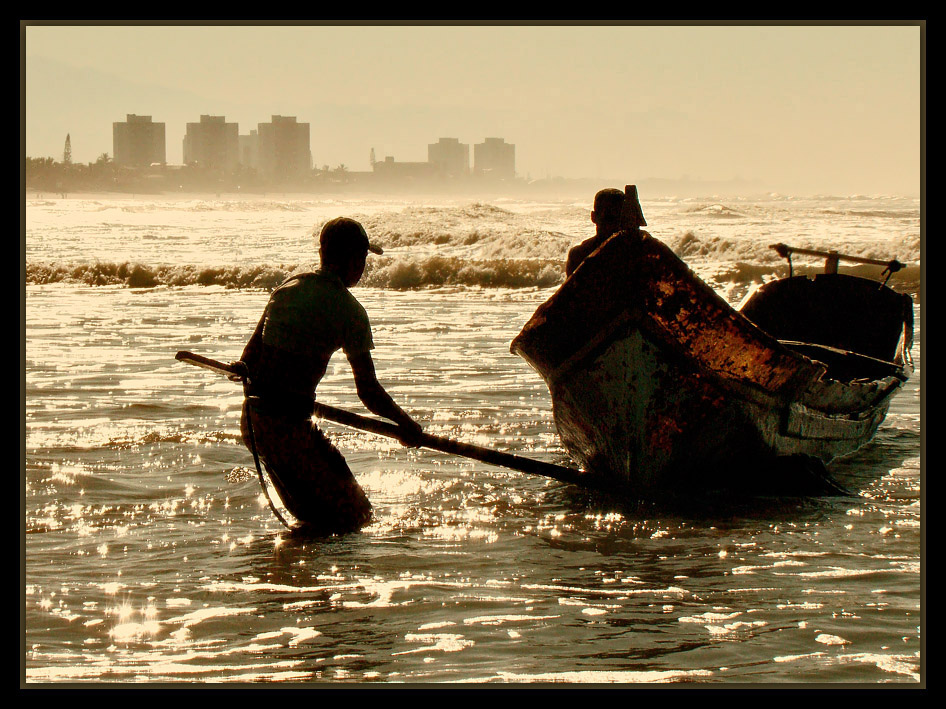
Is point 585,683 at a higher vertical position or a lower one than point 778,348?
lower

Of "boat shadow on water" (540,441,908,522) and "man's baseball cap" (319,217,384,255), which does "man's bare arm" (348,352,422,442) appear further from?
"boat shadow on water" (540,441,908,522)

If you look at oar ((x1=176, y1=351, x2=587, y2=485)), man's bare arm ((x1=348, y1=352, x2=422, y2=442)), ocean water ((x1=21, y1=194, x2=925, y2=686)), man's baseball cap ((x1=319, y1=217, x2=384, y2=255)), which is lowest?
ocean water ((x1=21, y1=194, x2=925, y2=686))

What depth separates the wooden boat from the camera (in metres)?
6.50

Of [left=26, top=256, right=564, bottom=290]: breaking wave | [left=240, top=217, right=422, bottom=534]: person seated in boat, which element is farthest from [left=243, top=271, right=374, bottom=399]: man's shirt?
[left=26, top=256, right=564, bottom=290]: breaking wave

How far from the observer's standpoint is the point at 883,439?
913 cm

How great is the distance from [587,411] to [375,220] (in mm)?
31858

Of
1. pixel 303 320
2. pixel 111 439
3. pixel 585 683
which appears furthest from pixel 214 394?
pixel 585 683

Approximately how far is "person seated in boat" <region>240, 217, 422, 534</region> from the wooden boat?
1690 mm

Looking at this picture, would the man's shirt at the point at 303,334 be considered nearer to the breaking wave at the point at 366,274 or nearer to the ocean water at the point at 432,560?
the ocean water at the point at 432,560

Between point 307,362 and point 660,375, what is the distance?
7.80 feet

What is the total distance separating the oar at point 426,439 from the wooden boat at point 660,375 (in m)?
0.60

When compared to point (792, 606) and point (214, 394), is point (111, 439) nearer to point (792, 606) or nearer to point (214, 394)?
point (214, 394)

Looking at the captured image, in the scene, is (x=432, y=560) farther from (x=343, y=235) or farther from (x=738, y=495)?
(x=738, y=495)

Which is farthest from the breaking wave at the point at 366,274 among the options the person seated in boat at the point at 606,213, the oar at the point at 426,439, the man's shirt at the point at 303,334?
the man's shirt at the point at 303,334
